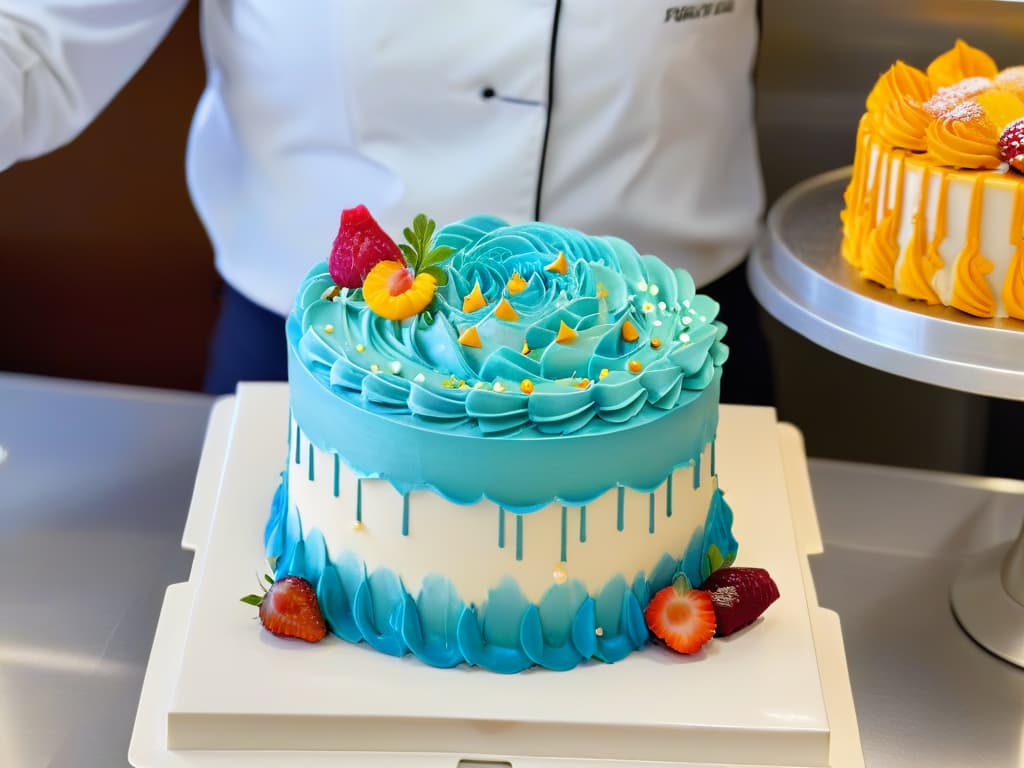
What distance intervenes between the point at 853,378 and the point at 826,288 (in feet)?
3.09

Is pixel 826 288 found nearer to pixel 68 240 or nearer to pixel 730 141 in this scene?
pixel 730 141

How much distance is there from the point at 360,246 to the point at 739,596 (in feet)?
1.52

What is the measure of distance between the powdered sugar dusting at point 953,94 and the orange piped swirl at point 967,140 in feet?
0.12

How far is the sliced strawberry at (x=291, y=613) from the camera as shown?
1.14m

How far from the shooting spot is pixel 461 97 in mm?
1607

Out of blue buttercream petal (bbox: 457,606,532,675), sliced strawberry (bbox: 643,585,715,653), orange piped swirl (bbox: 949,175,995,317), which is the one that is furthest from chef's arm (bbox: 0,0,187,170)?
orange piped swirl (bbox: 949,175,995,317)

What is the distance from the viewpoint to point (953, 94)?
1.41 meters

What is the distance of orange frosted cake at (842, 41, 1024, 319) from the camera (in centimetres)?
131

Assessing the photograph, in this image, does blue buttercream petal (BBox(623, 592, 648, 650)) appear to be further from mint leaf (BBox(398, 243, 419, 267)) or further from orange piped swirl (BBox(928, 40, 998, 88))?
orange piped swirl (BBox(928, 40, 998, 88))

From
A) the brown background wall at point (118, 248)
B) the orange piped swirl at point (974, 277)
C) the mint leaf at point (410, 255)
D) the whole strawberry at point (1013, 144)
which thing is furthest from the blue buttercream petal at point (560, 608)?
the brown background wall at point (118, 248)

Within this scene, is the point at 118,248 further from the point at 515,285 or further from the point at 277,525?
the point at 515,285

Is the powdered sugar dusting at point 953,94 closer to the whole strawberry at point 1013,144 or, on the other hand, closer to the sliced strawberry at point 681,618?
the whole strawberry at point 1013,144

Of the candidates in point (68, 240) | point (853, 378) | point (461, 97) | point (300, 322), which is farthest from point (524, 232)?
point (68, 240)

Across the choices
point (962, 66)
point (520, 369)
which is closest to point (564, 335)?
point (520, 369)
